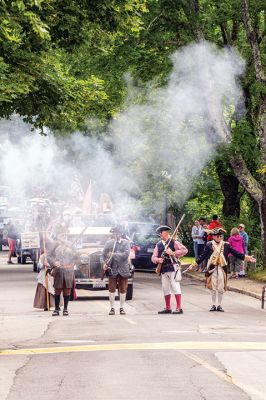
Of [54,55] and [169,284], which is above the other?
[54,55]

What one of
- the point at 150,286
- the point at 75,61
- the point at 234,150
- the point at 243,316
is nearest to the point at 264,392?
the point at 243,316

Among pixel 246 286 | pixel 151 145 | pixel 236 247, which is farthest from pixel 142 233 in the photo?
pixel 246 286

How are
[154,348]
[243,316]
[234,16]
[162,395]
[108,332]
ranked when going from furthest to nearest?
[234,16]
[243,316]
[108,332]
[154,348]
[162,395]

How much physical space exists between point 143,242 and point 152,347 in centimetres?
2761

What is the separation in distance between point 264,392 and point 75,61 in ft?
96.0

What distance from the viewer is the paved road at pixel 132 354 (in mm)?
12125

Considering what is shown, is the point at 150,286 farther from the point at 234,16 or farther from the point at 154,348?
the point at 154,348

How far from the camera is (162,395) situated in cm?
1170

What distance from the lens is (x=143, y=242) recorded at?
44.0 m

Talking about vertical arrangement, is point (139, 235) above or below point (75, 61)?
below

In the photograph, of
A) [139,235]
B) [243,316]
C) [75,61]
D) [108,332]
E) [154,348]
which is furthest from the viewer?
[139,235]

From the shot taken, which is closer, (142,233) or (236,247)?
(236,247)

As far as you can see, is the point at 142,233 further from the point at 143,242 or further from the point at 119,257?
the point at 119,257

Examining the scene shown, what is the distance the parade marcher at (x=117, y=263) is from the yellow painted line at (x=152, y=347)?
298 inches
